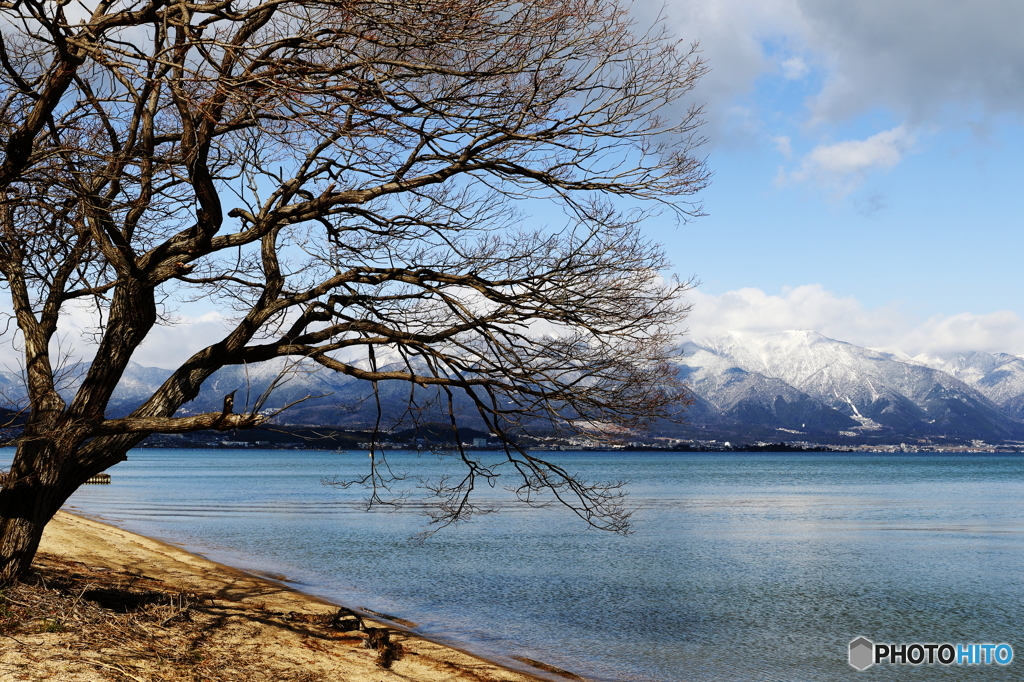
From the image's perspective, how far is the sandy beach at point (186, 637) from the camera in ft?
28.0

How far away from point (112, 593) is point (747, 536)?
29.8m

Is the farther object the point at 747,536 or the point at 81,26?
the point at 747,536

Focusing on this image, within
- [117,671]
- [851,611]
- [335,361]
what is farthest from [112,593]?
[851,611]

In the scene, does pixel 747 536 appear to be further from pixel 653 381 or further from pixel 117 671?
pixel 117 671

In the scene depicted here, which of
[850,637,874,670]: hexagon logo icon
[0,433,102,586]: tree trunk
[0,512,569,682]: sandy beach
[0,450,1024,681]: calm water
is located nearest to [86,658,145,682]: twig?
[0,512,569,682]: sandy beach

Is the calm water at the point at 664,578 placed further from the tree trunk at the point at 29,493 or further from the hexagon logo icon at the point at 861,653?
the tree trunk at the point at 29,493

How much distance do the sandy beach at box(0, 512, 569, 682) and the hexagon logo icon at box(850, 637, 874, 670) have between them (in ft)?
Result: 18.9

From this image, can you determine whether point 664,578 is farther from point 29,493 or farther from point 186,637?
point 29,493

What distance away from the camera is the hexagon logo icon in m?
16.1

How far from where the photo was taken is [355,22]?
7969mm

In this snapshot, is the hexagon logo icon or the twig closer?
the twig

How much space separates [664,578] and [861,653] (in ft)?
28.9

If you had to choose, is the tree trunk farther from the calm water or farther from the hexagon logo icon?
the hexagon logo icon

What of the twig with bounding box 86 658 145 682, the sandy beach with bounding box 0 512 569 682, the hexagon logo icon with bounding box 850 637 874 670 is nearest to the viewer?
the twig with bounding box 86 658 145 682
